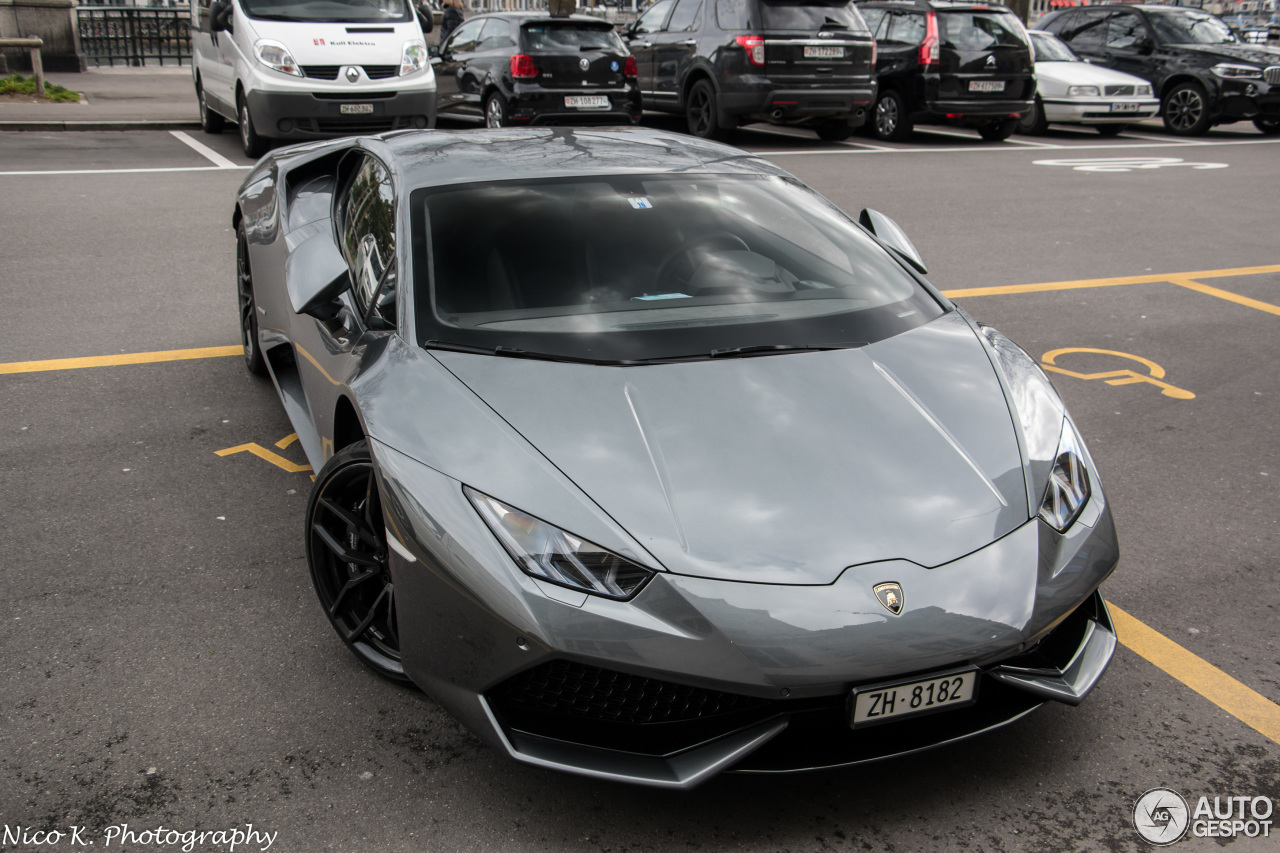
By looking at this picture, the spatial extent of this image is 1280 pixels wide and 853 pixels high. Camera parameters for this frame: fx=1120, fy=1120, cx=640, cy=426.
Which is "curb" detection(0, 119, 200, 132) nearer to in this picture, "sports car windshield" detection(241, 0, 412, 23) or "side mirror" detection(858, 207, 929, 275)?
"sports car windshield" detection(241, 0, 412, 23)

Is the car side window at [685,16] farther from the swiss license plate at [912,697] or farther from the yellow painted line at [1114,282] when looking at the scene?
the swiss license plate at [912,697]

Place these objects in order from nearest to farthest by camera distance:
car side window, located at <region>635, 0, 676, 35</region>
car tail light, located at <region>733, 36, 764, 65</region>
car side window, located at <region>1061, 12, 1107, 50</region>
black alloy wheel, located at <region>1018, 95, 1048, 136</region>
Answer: car tail light, located at <region>733, 36, 764, 65</region> < car side window, located at <region>635, 0, 676, 35</region> < black alloy wheel, located at <region>1018, 95, 1048, 136</region> < car side window, located at <region>1061, 12, 1107, 50</region>

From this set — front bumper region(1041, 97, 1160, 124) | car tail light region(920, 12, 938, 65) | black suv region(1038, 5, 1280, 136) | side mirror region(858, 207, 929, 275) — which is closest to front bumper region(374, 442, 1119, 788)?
side mirror region(858, 207, 929, 275)

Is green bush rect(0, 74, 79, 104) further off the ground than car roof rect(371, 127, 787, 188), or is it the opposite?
car roof rect(371, 127, 787, 188)

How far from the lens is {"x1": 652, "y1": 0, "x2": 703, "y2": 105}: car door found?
557 inches

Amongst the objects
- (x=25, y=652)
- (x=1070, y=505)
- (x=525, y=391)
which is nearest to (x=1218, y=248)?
(x=1070, y=505)

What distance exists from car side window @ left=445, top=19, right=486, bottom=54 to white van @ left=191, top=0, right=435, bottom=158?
1934 millimetres

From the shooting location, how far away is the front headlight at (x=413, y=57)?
38.0ft

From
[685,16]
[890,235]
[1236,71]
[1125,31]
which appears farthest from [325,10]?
[1236,71]

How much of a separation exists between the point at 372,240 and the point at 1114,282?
18.3ft

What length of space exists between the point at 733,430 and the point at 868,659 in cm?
68

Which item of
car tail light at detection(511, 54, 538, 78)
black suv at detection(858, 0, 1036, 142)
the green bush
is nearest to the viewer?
car tail light at detection(511, 54, 538, 78)

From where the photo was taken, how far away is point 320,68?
11156 mm

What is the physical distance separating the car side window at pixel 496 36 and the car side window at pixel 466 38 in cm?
16
